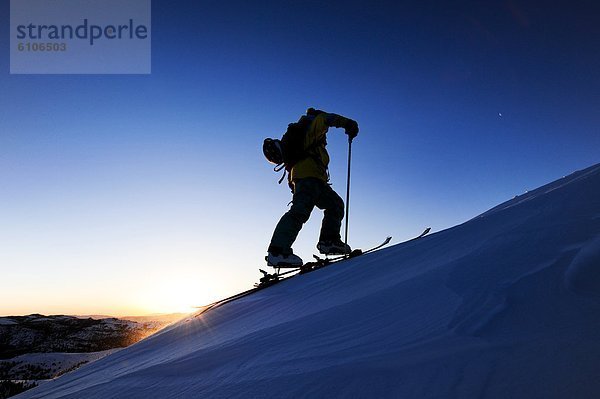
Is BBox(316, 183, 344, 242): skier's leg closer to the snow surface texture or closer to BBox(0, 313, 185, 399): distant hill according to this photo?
the snow surface texture

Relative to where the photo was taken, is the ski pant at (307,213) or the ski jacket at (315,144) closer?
the ski pant at (307,213)

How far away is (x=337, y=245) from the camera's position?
4.94 m

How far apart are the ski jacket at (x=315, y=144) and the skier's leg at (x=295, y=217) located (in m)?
0.11

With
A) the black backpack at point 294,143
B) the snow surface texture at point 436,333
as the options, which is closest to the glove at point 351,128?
the black backpack at point 294,143

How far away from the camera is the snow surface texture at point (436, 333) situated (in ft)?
2.94

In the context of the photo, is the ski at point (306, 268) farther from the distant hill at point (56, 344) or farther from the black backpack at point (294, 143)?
the distant hill at point (56, 344)

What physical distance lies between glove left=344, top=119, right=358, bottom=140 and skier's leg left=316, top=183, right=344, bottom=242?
725mm

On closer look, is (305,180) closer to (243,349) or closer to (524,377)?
(243,349)

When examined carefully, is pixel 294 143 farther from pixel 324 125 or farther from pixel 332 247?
pixel 332 247

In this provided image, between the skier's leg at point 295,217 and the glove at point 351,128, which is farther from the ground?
the glove at point 351,128

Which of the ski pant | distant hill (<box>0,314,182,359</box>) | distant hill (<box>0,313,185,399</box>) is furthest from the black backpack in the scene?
distant hill (<box>0,314,182,359</box>)

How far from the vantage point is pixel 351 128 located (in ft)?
15.8

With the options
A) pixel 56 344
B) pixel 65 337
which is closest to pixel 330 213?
pixel 56 344

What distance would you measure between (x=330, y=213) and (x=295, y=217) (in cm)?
72
